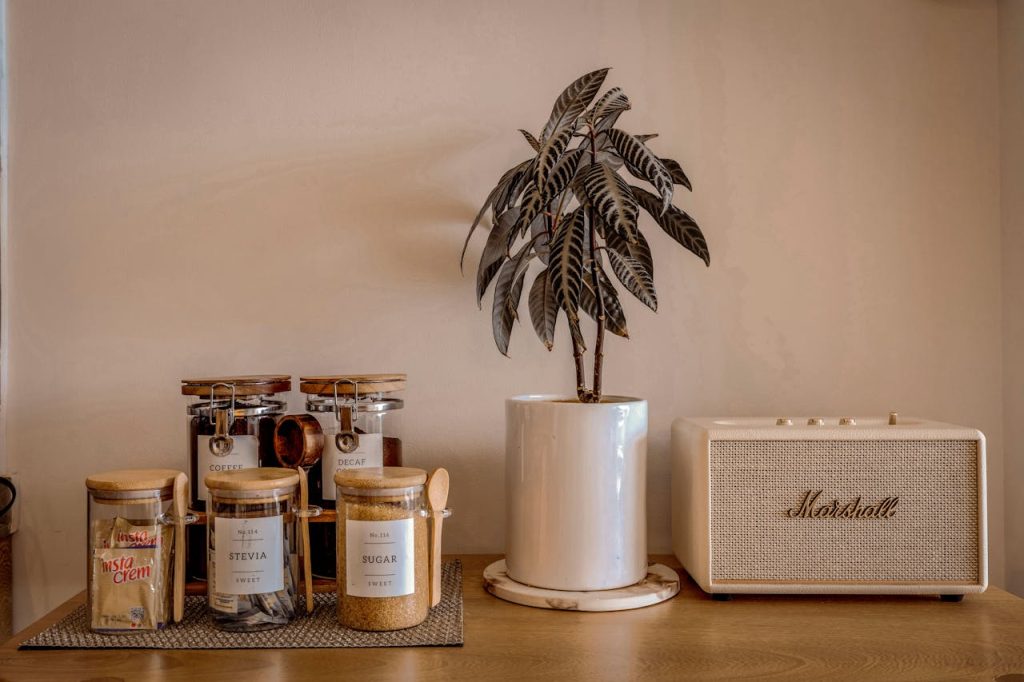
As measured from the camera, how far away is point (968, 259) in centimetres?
131

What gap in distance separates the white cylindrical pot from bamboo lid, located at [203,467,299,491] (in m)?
0.30

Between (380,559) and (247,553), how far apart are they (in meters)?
0.16

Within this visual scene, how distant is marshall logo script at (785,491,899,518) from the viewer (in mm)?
1046

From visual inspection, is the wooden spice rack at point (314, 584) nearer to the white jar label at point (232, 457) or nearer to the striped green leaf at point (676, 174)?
the white jar label at point (232, 457)

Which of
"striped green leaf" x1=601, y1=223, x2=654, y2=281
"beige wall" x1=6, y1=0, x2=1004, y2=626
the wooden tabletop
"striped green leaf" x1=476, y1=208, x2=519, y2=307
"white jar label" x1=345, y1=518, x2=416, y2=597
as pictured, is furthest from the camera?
"beige wall" x1=6, y1=0, x2=1004, y2=626

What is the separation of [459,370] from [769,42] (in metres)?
0.72

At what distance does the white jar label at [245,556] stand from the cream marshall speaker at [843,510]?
54 centimetres

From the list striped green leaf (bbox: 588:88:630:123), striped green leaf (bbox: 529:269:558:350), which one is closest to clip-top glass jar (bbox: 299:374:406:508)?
striped green leaf (bbox: 529:269:558:350)

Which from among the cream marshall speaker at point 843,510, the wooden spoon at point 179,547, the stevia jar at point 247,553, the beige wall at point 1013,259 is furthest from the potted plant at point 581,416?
the beige wall at point 1013,259

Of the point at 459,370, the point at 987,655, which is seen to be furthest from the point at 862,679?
the point at 459,370

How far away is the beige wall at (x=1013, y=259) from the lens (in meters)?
1.26

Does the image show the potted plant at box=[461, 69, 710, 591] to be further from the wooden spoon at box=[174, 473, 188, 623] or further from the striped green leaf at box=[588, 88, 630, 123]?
the wooden spoon at box=[174, 473, 188, 623]

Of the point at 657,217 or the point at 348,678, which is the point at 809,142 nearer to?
the point at 657,217

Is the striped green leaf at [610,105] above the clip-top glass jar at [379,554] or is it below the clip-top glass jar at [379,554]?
above
